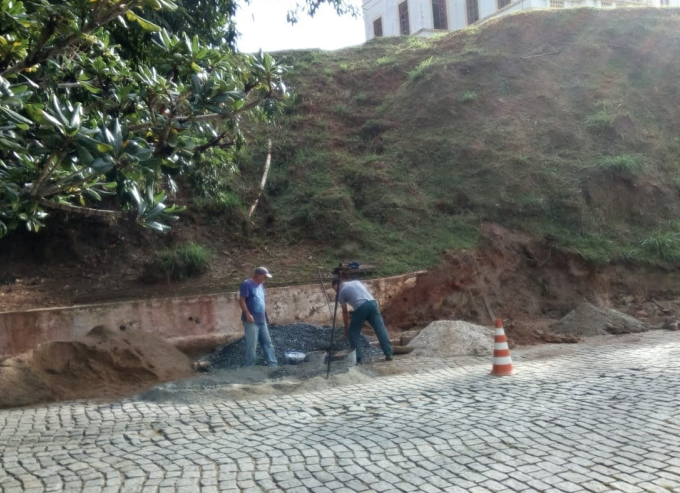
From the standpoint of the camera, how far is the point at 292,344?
35.6 ft

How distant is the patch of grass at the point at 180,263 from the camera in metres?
12.6

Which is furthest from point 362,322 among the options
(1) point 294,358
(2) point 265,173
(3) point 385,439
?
(2) point 265,173

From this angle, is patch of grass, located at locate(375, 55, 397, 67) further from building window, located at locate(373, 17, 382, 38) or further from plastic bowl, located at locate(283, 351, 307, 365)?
plastic bowl, located at locate(283, 351, 307, 365)

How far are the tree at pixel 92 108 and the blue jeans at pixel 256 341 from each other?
3.88m

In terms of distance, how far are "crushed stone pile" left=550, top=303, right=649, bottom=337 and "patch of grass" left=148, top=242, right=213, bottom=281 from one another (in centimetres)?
657

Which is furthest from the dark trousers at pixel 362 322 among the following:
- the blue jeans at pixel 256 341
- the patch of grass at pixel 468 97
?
the patch of grass at pixel 468 97

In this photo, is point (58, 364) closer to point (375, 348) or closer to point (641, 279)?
point (375, 348)

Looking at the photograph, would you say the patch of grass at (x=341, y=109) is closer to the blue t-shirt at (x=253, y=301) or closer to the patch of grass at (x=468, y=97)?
the patch of grass at (x=468, y=97)

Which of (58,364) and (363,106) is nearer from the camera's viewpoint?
(58,364)

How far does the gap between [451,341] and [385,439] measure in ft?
15.6

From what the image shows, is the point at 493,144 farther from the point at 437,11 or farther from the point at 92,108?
the point at 437,11

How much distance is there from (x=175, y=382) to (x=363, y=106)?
43.9 feet

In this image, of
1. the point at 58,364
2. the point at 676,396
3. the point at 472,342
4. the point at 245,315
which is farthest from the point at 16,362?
the point at 676,396

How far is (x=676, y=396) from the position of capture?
21.7ft
